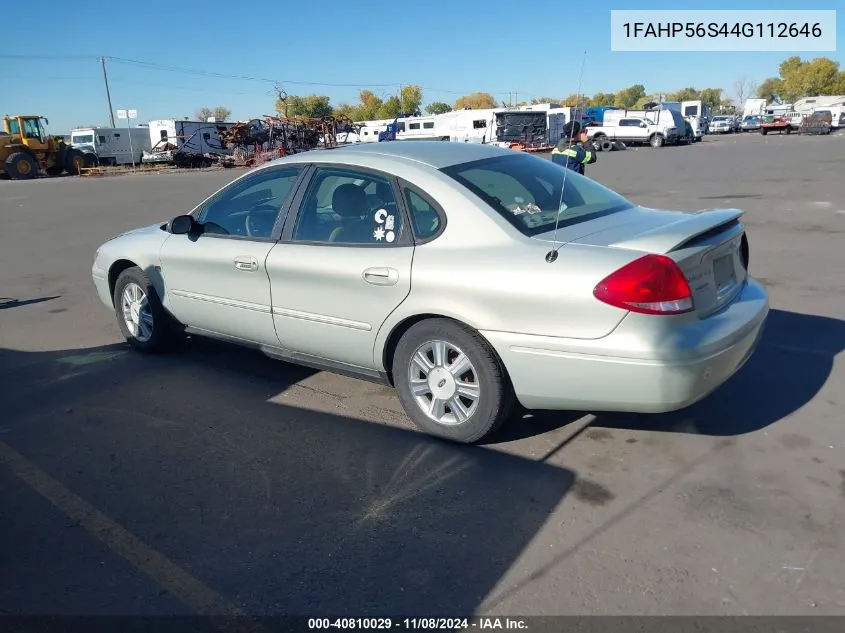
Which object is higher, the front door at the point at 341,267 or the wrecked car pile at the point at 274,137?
the wrecked car pile at the point at 274,137

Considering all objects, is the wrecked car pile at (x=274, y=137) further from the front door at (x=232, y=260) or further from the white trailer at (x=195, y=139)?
the front door at (x=232, y=260)

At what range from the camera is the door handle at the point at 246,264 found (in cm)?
459

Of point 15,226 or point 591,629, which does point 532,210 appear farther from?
point 15,226

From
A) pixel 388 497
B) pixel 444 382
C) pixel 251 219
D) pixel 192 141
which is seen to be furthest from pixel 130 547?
pixel 192 141

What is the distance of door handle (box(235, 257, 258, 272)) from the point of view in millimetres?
4586

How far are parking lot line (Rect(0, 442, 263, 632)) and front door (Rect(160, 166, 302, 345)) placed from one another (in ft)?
4.98

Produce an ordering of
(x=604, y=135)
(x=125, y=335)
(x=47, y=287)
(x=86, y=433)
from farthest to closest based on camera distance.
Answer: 1. (x=604, y=135)
2. (x=47, y=287)
3. (x=125, y=335)
4. (x=86, y=433)

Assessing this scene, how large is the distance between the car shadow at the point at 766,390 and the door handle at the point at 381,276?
1.45m

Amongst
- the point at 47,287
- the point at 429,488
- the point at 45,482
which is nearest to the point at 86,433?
the point at 45,482

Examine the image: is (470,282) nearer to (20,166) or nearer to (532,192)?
(532,192)

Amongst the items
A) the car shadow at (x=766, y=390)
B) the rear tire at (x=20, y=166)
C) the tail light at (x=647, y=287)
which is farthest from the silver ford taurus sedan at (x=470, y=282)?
the rear tire at (x=20, y=166)

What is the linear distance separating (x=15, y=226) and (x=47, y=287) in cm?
772

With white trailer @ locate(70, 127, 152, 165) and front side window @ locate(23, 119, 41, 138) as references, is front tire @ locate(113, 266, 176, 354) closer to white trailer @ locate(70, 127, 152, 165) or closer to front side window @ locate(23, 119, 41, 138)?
front side window @ locate(23, 119, 41, 138)

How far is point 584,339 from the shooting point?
3.34 metres
